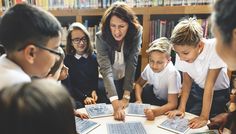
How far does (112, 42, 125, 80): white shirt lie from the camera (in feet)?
6.97

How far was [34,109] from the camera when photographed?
529 millimetres

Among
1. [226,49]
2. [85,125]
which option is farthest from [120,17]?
[226,49]

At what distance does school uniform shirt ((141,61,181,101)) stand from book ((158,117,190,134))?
0.32 metres

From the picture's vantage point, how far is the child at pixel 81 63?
7.45 feet

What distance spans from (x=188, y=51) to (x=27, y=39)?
107 centimetres

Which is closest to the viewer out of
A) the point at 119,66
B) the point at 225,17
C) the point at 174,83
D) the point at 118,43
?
the point at 225,17

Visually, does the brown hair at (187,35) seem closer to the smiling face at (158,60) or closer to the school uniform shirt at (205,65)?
the school uniform shirt at (205,65)

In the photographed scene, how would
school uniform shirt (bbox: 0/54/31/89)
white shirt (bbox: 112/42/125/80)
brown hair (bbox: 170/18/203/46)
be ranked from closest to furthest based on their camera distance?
school uniform shirt (bbox: 0/54/31/89), brown hair (bbox: 170/18/203/46), white shirt (bbox: 112/42/125/80)

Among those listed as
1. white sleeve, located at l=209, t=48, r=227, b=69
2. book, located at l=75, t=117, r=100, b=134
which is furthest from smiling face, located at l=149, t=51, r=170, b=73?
book, located at l=75, t=117, r=100, b=134

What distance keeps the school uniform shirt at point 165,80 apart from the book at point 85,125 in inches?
25.2

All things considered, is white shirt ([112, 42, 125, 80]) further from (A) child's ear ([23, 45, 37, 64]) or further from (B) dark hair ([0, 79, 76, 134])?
(B) dark hair ([0, 79, 76, 134])

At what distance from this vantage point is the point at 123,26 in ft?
6.47

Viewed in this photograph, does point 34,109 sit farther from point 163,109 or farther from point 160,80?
point 160,80

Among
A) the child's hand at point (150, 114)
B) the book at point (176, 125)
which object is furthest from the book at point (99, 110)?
the book at point (176, 125)
